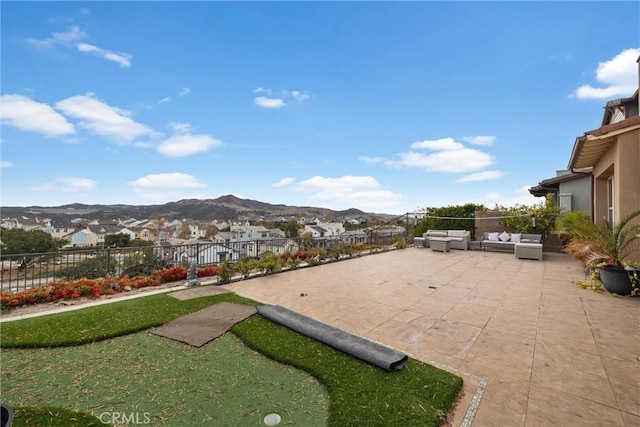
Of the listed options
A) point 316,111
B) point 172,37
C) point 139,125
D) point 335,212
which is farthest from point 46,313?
point 335,212

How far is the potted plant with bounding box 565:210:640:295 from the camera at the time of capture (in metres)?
4.75

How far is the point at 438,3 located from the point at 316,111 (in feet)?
18.5

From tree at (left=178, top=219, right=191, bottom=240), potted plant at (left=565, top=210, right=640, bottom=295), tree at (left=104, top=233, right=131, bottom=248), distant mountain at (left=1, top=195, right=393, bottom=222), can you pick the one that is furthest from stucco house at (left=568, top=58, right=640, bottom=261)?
tree at (left=178, top=219, right=191, bottom=240)

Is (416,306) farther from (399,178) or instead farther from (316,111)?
(399,178)

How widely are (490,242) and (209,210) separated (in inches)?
929

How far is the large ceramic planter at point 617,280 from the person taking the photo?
4.74m

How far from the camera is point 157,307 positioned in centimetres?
434

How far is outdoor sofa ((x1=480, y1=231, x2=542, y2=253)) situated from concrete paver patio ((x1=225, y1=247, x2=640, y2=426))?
3.15m

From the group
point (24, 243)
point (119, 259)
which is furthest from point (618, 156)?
point (24, 243)

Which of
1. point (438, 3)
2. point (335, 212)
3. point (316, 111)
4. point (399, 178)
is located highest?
point (438, 3)

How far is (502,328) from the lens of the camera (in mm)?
3537

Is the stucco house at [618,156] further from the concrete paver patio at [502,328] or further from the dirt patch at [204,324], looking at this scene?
the dirt patch at [204,324]

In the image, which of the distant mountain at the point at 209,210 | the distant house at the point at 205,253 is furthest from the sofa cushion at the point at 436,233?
the distant house at the point at 205,253

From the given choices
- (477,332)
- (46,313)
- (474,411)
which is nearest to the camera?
(474,411)
